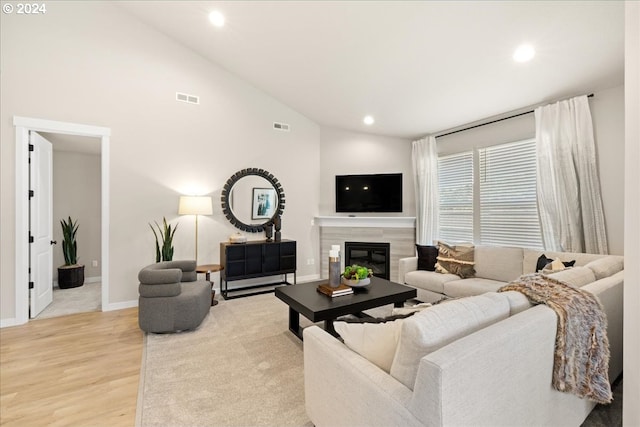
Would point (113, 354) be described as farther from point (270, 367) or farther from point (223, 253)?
point (223, 253)

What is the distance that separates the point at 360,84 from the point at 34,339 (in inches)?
188

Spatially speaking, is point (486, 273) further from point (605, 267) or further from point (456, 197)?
point (456, 197)

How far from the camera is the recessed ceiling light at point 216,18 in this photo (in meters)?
3.48

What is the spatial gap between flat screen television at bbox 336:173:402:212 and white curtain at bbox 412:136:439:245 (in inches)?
14.6

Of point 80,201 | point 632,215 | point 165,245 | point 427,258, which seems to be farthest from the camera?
point 80,201

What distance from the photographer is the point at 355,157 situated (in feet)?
18.6

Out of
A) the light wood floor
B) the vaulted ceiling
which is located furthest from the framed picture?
the light wood floor

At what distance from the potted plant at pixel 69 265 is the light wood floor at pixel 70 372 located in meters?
1.58

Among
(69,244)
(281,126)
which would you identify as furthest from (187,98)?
(69,244)

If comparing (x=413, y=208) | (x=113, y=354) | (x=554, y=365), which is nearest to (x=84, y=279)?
(x=113, y=354)

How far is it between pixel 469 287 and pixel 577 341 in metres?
1.94

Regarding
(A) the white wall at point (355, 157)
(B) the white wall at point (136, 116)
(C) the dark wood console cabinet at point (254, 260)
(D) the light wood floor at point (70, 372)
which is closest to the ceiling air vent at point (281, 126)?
(B) the white wall at point (136, 116)

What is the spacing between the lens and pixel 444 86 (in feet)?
11.9

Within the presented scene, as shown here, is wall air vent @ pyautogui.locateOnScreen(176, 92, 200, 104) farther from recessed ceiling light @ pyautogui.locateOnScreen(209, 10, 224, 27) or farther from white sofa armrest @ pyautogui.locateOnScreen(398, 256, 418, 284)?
white sofa armrest @ pyautogui.locateOnScreen(398, 256, 418, 284)
